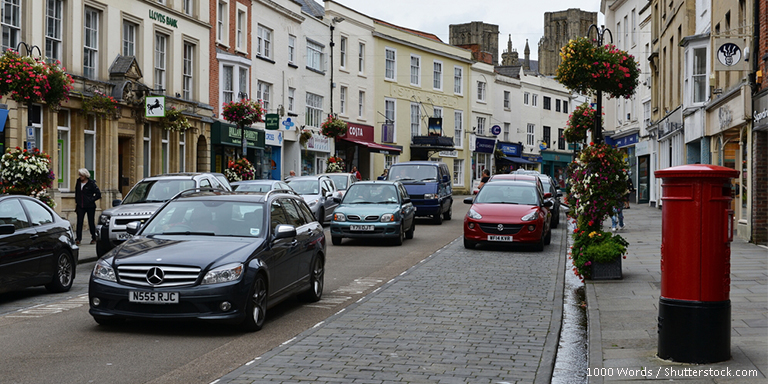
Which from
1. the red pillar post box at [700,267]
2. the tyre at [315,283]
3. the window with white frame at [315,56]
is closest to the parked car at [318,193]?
the tyre at [315,283]

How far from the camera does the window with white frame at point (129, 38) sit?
89.4ft

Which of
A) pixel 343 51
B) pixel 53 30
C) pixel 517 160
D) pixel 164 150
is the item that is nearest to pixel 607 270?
pixel 53 30

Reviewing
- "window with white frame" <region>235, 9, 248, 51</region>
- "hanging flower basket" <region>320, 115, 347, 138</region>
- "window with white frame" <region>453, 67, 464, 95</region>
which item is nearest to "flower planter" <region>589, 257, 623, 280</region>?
"window with white frame" <region>235, 9, 248, 51</region>

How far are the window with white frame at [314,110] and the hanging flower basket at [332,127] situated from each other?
1.67 metres

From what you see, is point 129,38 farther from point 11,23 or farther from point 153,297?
point 153,297

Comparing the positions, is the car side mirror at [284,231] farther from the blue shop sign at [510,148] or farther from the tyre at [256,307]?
→ the blue shop sign at [510,148]

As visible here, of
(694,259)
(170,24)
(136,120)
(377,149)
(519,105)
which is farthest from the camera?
(519,105)

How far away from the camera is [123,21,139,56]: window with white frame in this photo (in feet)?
89.4

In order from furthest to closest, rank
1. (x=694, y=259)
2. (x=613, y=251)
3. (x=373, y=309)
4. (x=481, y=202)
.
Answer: (x=481, y=202), (x=613, y=251), (x=373, y=309), (x=694, y=259)

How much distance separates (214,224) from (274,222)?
693 mm

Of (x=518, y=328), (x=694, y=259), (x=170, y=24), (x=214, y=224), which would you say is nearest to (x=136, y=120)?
(x=170, y=24)

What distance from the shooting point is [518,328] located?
8602 millimetres

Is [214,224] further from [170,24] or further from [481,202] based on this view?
[170,24]

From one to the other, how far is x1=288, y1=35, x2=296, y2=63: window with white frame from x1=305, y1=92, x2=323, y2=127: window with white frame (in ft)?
7.80
